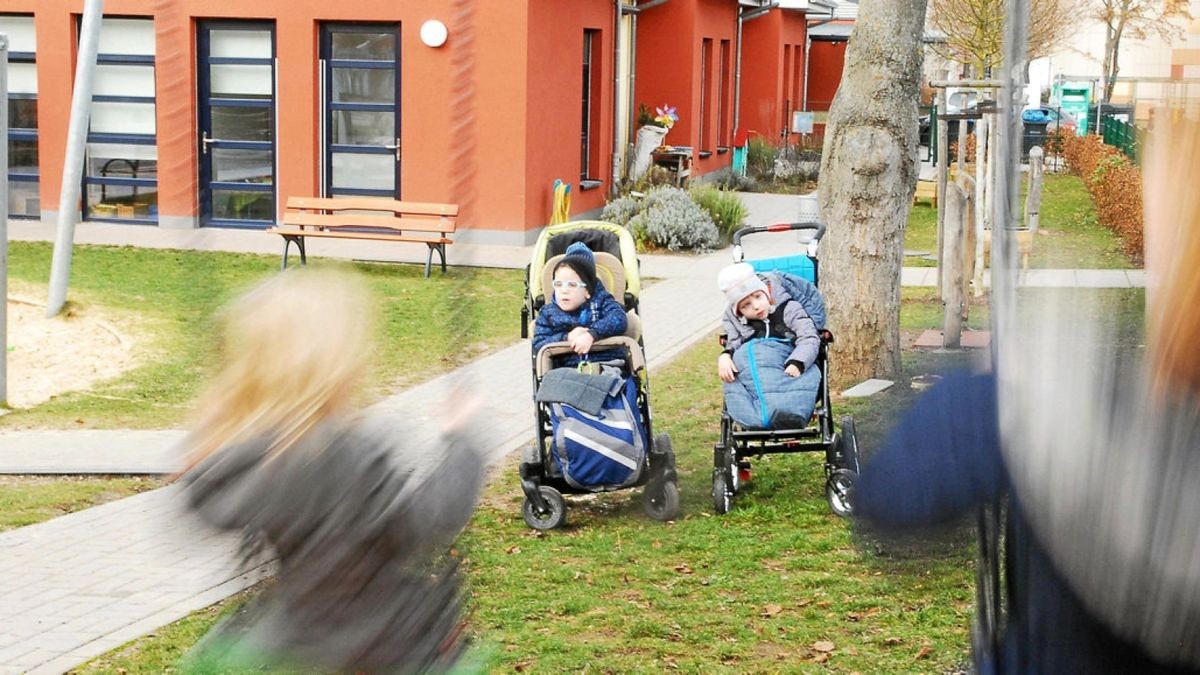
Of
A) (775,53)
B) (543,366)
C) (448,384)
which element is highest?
(775,53)

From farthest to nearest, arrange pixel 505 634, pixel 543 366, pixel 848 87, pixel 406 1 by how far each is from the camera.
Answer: pixel 848 87 → pixel 543 366 → pixel 505 634 → pixel 406 1

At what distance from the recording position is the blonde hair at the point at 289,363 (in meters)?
1.79

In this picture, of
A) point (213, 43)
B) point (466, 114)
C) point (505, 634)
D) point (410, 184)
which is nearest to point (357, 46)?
point (213, 43)

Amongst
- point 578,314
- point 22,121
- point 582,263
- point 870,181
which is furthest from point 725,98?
point 582,263

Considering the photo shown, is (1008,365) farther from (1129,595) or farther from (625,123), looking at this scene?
(625,123)

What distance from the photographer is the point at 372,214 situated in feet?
12.3

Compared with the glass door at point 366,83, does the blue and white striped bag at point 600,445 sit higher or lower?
lower

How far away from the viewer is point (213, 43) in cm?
233

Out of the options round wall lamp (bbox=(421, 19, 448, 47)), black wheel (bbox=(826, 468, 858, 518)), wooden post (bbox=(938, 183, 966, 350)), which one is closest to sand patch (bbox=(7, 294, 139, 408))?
black wheel (bbox=(826, 468, 858, 518))

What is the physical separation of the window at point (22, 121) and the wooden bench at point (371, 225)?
15930 mm

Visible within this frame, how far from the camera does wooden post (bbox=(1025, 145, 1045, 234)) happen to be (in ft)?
4.25

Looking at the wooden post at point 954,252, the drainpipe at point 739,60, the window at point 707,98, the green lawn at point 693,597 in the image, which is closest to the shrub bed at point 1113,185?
the green lawn at point 693,597

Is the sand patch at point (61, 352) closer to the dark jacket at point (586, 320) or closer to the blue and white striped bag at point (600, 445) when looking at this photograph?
the dark jacket at point (586, 320)

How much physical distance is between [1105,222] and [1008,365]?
16 centimetres
